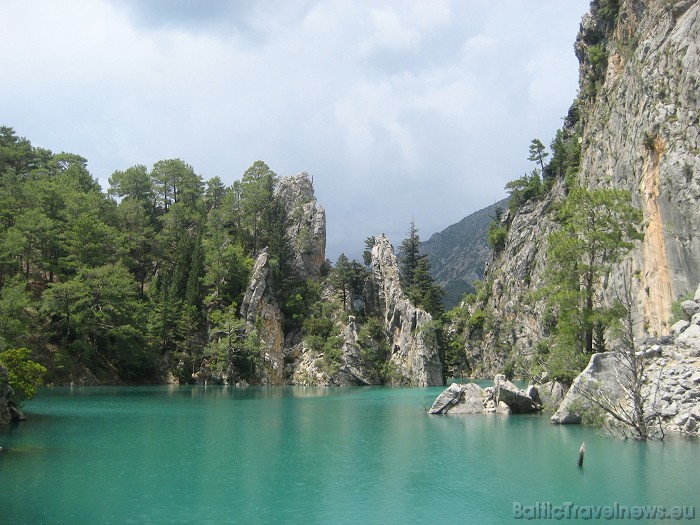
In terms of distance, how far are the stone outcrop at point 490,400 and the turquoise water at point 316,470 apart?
2.80 meters

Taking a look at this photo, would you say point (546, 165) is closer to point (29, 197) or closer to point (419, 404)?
point (419, 404)

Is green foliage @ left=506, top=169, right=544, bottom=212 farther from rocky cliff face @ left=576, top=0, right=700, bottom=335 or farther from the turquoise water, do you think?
the turquoise water

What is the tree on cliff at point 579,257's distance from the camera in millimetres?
34969

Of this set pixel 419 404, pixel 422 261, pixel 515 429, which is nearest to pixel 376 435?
pixel 515 429

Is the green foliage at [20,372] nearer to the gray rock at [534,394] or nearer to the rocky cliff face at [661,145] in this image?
the gray rock at [534,394]

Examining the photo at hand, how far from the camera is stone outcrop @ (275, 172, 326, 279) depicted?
90750 mm

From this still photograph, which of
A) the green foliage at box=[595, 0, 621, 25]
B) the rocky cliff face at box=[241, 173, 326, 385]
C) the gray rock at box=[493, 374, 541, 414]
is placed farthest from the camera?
the rocky cliff face at box=[241, 173, 326, 385]

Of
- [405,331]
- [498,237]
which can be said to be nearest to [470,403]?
[405,331]

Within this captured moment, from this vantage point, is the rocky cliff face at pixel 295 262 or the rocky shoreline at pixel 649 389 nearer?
the rocky shoreline at pixel 649 389

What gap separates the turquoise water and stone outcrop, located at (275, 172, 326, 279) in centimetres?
5756

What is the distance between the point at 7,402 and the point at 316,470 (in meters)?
16.8

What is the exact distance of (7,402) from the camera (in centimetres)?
2811

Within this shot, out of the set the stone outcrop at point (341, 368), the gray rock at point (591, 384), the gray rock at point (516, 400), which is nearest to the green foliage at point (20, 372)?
the gray rock at point (516, 400)

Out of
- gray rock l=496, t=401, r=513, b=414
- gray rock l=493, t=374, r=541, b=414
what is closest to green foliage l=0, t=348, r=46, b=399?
gray rock l=496, t=401, r=513, b=414
